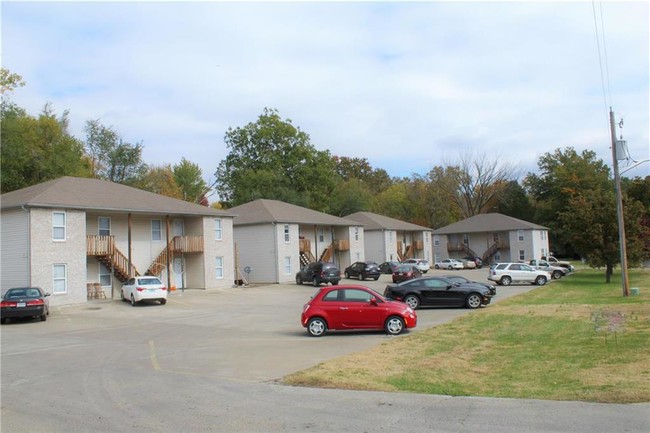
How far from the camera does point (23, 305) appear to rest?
23141 mm

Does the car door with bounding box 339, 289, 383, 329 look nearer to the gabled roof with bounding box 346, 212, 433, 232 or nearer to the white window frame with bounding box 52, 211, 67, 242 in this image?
the white window frame with bounding box 52, 211, 67, 242

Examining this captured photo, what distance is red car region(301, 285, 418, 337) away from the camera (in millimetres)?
17234

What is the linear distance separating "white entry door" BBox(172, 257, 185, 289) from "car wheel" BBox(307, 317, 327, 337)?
78.0 ft

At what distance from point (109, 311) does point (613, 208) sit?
3504 cm

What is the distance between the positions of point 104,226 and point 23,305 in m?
11.7

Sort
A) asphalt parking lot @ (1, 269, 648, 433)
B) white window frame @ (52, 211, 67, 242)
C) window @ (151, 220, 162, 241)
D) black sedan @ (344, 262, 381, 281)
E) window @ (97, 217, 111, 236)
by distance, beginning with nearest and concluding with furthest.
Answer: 1. asphalt parking lot @ (1, 269, 648, 433)
2. white window frame @ (52, 211, 67, 242)
3. window @ (97, 217, 111, 236)
4. window @ (151, 220, 162, 241)
5. black sedan @ (344, 262, 381, 281)

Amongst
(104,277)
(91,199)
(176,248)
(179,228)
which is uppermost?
(91,199)

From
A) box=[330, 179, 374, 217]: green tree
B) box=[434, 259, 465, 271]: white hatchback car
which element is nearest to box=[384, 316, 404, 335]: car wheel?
box=[434, 259, 465, 271]: white hatchback car

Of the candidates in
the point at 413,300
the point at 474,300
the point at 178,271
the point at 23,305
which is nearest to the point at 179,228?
the point at 178,271

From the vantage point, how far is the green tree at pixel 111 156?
63406 millimetres

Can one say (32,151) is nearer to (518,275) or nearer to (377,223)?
(377,223)

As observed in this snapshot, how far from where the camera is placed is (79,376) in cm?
1155

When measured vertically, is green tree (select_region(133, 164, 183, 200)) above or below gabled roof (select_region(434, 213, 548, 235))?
above

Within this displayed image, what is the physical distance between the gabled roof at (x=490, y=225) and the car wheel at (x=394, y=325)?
58915 millimetres
